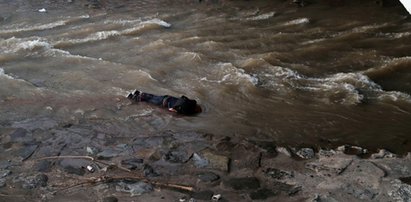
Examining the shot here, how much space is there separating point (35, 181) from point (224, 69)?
14.1 ft

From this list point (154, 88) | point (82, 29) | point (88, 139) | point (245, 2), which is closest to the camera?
point (88, 139)

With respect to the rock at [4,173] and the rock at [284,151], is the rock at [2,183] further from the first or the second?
the rock at [284,151]

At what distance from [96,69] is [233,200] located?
A: 16.3ft

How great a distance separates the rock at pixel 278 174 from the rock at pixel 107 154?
1.83 meters

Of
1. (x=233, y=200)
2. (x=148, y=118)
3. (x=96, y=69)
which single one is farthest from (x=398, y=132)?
(x=96, y=69)

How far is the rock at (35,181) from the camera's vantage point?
510cm

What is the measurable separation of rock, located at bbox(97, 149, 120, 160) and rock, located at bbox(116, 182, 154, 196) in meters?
0.72

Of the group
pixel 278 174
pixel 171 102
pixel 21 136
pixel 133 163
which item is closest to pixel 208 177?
pixel 278 174

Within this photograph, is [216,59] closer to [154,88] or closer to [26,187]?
[154,88]

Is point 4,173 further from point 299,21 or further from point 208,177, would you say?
point 299,21

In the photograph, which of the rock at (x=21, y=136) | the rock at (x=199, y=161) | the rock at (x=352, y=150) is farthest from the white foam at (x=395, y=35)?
the rock at (x=21, y=136)

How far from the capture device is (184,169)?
5.47m

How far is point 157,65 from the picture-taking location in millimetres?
9062

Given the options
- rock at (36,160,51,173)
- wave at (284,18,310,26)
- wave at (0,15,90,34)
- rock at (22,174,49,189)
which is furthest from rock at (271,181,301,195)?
wave at (0,15,90,34)
